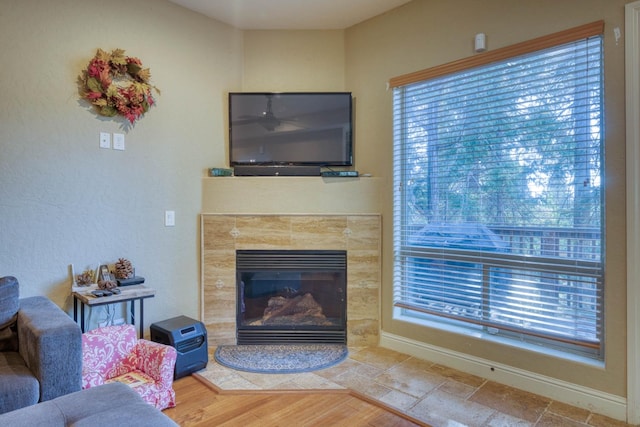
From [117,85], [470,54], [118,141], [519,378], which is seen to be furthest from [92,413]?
[470,54]

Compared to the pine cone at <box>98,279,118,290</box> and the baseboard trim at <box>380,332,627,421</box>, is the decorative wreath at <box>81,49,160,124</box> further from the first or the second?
the baseboard trim at <box>380,332,627,421</box>

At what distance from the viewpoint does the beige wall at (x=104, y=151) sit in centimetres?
224

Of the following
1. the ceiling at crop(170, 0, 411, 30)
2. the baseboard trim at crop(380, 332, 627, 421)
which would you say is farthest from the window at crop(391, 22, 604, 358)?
the ceiling at crop(170, 0, 411, 30)

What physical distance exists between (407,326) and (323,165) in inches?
58.9

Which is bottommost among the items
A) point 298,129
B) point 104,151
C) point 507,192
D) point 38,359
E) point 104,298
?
point 38,359

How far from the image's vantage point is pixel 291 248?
3.06 m

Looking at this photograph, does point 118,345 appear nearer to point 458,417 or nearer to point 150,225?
point 150,225

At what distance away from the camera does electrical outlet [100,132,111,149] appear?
8.41 feet

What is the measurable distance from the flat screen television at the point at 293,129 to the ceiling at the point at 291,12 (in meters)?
0.64

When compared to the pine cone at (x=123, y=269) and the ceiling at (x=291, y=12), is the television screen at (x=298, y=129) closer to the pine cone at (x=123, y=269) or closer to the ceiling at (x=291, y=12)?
the ceiling at (x=291, y=12)

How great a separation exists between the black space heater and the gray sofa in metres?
1.07

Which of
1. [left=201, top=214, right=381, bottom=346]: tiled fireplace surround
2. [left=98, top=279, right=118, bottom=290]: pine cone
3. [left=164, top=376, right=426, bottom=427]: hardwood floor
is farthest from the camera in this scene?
[left=201, top=214, right=381, bottom=346]: tiled fireplace surround

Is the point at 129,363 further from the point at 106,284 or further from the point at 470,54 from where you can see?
the point at 470,54

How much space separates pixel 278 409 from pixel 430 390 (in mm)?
959
